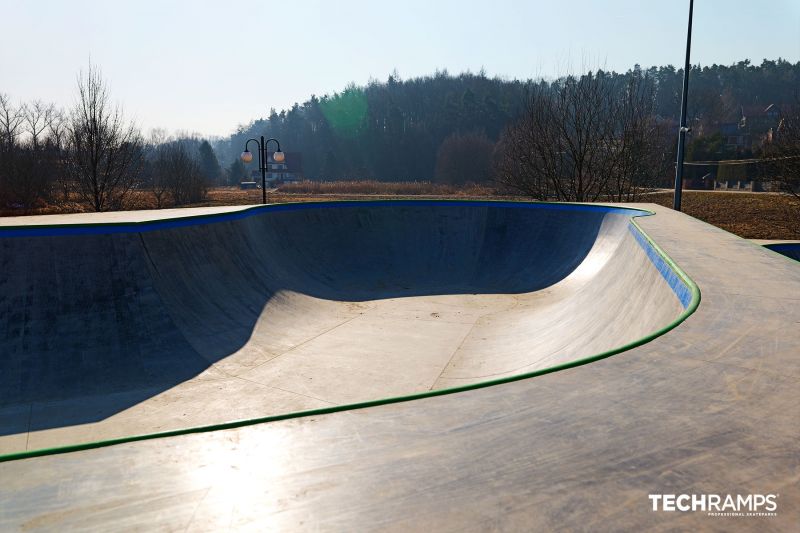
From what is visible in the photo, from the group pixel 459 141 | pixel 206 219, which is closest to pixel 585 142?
pixel 206 219

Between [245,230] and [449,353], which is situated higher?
[245,230]

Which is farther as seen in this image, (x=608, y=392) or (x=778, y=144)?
(x=778, y=144)

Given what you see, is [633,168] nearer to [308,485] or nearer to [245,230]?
[245,230]

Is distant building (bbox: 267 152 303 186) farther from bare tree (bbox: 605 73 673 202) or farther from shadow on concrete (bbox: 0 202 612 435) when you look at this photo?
shadow on concrete (bbox: 0 202 612 435)

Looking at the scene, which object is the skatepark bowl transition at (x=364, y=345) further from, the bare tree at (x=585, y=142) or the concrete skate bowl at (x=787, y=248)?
the bare tree at (x=585, y=142)

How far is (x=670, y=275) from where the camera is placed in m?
6.48

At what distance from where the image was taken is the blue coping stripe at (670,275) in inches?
220

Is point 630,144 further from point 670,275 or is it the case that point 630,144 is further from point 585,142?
point 670,275

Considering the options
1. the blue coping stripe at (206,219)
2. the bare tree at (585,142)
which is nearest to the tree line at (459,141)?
the bare tree at (585,142)

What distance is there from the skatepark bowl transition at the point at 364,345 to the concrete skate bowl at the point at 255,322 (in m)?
0.04

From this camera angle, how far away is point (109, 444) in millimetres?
2965

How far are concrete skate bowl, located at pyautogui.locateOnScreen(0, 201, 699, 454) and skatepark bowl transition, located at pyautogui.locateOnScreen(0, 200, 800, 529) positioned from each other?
0.14 ft

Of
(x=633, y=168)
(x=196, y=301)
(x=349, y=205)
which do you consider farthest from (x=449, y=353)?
(x=633, y=168)

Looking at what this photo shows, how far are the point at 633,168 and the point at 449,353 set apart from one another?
22.5m
